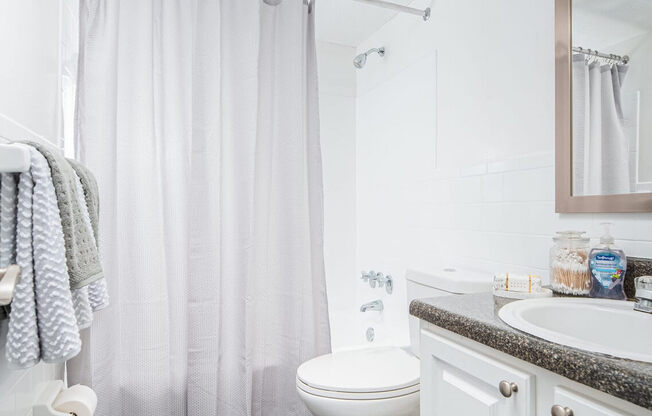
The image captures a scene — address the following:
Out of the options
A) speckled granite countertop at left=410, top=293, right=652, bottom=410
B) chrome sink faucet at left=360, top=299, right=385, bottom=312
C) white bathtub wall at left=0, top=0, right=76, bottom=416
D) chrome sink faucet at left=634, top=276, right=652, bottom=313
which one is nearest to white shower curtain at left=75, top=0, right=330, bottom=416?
white bathtub wall at left=0, top=0, right=76, bottom=416

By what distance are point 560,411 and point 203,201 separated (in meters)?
1.40

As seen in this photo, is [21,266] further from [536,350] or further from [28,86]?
[536,350]

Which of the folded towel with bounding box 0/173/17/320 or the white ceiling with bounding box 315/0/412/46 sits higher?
the white ceiling with bounding box 315/0/412/46

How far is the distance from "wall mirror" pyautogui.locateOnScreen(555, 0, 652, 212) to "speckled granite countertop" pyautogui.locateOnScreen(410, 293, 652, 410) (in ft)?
1.55

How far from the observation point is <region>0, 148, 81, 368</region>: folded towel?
2.10ft

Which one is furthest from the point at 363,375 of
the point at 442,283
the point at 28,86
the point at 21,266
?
the point at 28,86

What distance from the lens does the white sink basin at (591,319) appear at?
0.88m

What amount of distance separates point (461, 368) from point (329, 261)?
1721mm

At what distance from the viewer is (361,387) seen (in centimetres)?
133

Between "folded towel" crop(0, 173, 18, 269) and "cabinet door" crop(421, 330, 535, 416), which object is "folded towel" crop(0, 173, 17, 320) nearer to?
"folded towel" crop(0, 173, 18, 269)

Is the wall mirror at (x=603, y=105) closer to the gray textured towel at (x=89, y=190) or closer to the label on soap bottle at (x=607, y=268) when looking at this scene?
the label on soap bottle at (x=607, y=268)

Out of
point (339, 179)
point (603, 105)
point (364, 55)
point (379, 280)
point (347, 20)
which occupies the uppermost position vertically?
point (347, 20)

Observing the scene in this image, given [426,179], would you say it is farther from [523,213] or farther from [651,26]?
[651,26]

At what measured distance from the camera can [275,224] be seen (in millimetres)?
1812
